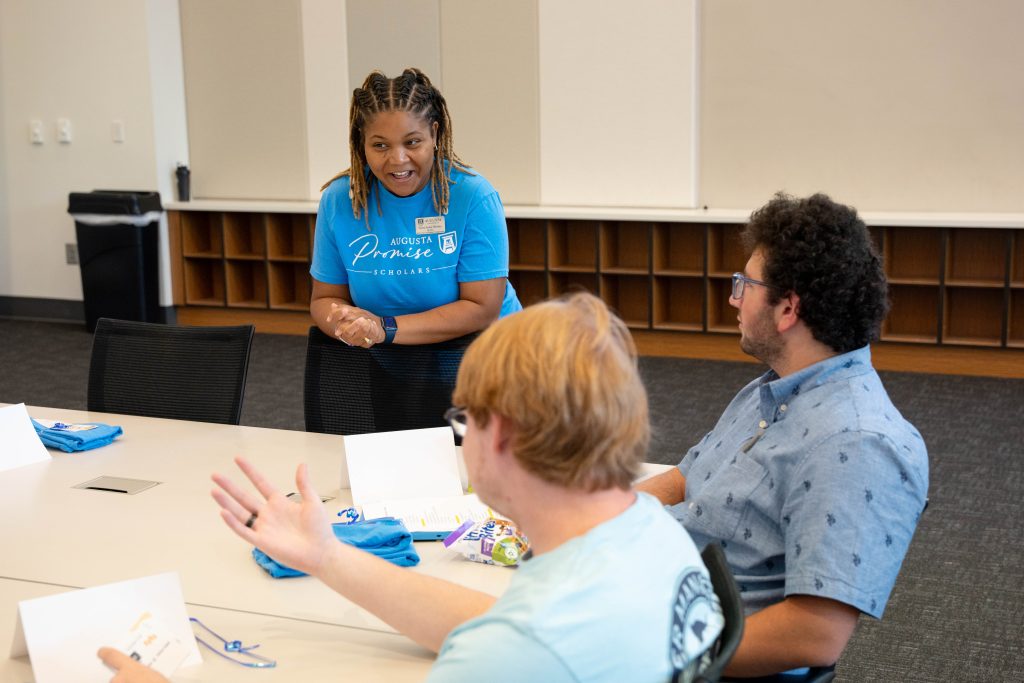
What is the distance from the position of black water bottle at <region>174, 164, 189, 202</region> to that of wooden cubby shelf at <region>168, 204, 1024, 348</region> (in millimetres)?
103

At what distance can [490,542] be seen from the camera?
1.86m

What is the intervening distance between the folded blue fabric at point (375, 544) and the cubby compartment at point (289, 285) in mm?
5526

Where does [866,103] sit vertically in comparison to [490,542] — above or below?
above

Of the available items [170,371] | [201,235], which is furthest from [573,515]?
[201,235]

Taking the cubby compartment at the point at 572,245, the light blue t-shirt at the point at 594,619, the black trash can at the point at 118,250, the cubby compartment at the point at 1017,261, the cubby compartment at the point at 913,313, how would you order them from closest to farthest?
1. the light blue t-shirt at the point at 594,619
2. the cubby compartment at the point at 1017,261
3. the cubby compartment at the point at 913,313
4. the cubby compartment at the point at 572,245
5. the black trash can at the point at 118,250

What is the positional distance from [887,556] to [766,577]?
0.20 metres

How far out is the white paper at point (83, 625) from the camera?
146 cm

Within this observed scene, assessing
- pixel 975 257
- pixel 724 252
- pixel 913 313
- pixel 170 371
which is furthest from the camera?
pixel 724 252

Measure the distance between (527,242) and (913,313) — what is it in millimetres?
2290

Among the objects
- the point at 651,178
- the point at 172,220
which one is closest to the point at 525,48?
the point at 651,178

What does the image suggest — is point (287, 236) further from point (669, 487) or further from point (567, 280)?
point (669, 487)

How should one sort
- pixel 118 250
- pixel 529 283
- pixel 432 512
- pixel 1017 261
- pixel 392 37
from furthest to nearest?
pixel 118 250, pixel 392 37, pixel 529 283, pixel 1017 261, pixel 432 512

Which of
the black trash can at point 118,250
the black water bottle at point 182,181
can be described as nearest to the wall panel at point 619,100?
the black water bottle at point 182,181

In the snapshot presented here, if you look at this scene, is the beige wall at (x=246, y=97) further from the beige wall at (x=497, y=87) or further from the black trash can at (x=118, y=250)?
the beige wall at (x=497, y=87)
